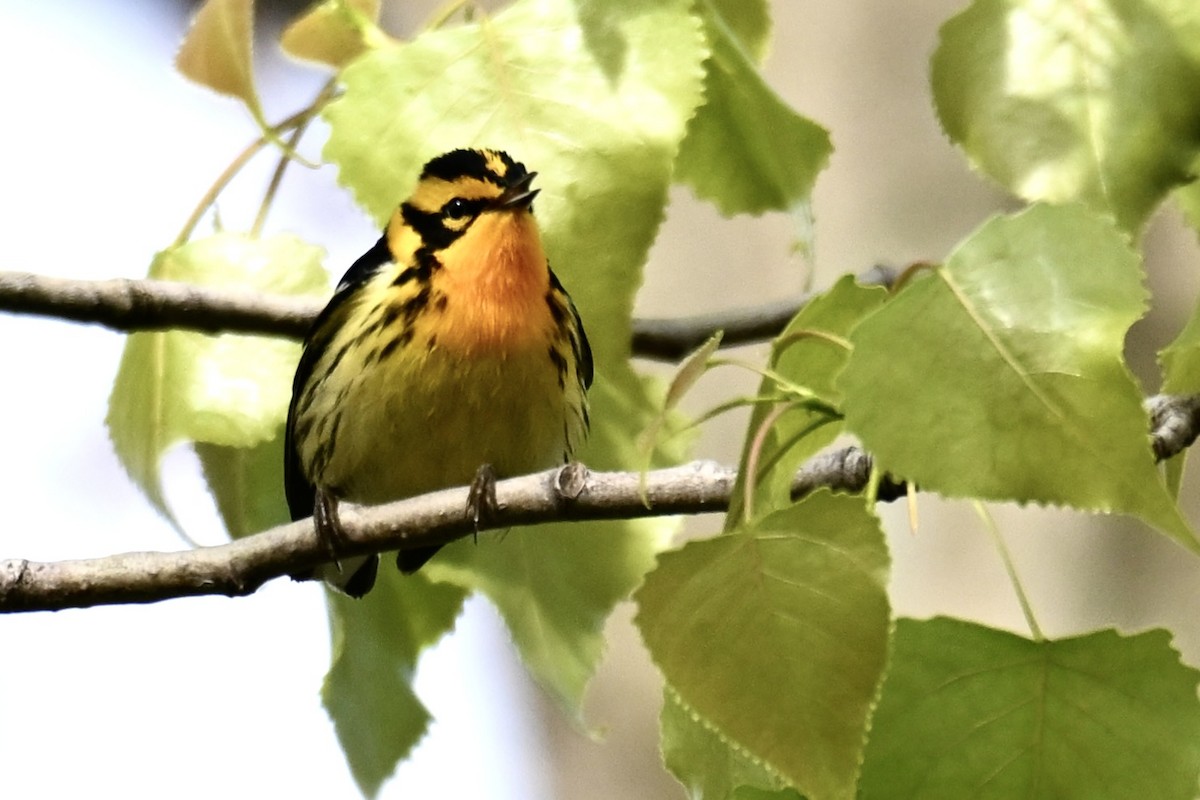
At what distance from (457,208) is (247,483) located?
1.08 ft

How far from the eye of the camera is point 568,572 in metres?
0.81

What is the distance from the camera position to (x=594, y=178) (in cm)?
65

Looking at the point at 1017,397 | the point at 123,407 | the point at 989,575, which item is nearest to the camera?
the point at 1017,397

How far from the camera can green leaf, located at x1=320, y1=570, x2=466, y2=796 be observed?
834 mm

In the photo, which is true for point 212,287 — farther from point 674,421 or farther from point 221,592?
point 674,421

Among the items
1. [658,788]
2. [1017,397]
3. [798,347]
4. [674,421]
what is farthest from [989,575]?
[1017,397]

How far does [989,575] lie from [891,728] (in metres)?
1.47

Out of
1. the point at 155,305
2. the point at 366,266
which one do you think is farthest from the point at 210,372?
the point at 366,266

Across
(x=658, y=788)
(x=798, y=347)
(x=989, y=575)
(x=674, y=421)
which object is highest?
(x=798, y=347)

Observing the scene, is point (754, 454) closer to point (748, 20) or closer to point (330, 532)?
point (330, 532)

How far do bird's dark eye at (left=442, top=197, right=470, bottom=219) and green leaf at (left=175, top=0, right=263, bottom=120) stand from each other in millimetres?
366

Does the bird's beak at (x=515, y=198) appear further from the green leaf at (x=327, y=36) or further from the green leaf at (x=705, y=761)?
the green leaf at (x=705, y=761)

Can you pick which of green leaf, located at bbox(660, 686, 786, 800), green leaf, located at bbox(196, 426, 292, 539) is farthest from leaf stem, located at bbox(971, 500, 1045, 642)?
green leaf, located at bbox(196, 426, 292, 539)

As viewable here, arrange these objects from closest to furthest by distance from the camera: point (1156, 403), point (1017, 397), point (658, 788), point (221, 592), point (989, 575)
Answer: point (1017, 397), point (1156, 403), point (221, 592), point (989, 575), point (658, 788)
